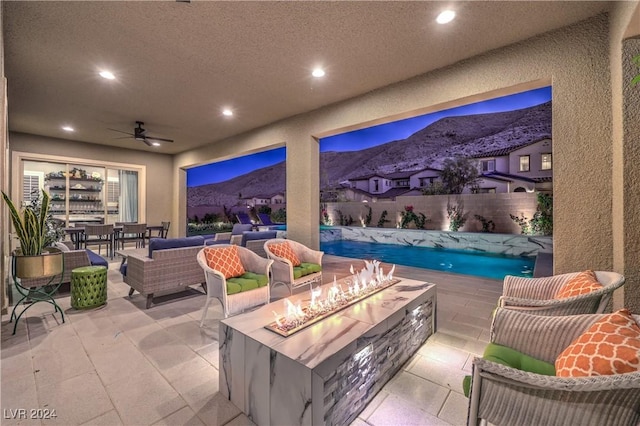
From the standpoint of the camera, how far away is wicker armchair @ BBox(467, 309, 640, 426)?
0.90 m

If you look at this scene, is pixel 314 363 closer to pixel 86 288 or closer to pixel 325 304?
pixel 325 304

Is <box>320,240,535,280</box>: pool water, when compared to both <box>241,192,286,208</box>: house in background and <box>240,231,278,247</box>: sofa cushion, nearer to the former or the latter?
<box>240,231,278,247</box>: sofa cushion

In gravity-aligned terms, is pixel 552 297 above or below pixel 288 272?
above

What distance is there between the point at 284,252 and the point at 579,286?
3.05 metres

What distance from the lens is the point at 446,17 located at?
271cm

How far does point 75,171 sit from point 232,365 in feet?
30.9

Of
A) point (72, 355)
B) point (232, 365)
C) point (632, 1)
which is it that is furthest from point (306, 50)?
point (72, 355)

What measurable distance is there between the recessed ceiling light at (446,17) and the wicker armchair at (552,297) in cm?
261

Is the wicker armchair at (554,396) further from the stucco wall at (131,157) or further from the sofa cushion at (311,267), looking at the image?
the stucco wall at (131,157)

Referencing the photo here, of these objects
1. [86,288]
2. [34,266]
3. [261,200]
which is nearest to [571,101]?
[34,266]

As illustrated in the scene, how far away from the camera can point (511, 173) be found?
13258mm

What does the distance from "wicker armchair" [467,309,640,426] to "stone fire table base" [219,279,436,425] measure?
637 millimetres

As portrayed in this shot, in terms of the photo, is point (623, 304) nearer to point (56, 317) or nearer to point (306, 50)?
point (306, 50)

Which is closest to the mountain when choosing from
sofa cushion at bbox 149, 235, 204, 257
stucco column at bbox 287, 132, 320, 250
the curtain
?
the curtain
